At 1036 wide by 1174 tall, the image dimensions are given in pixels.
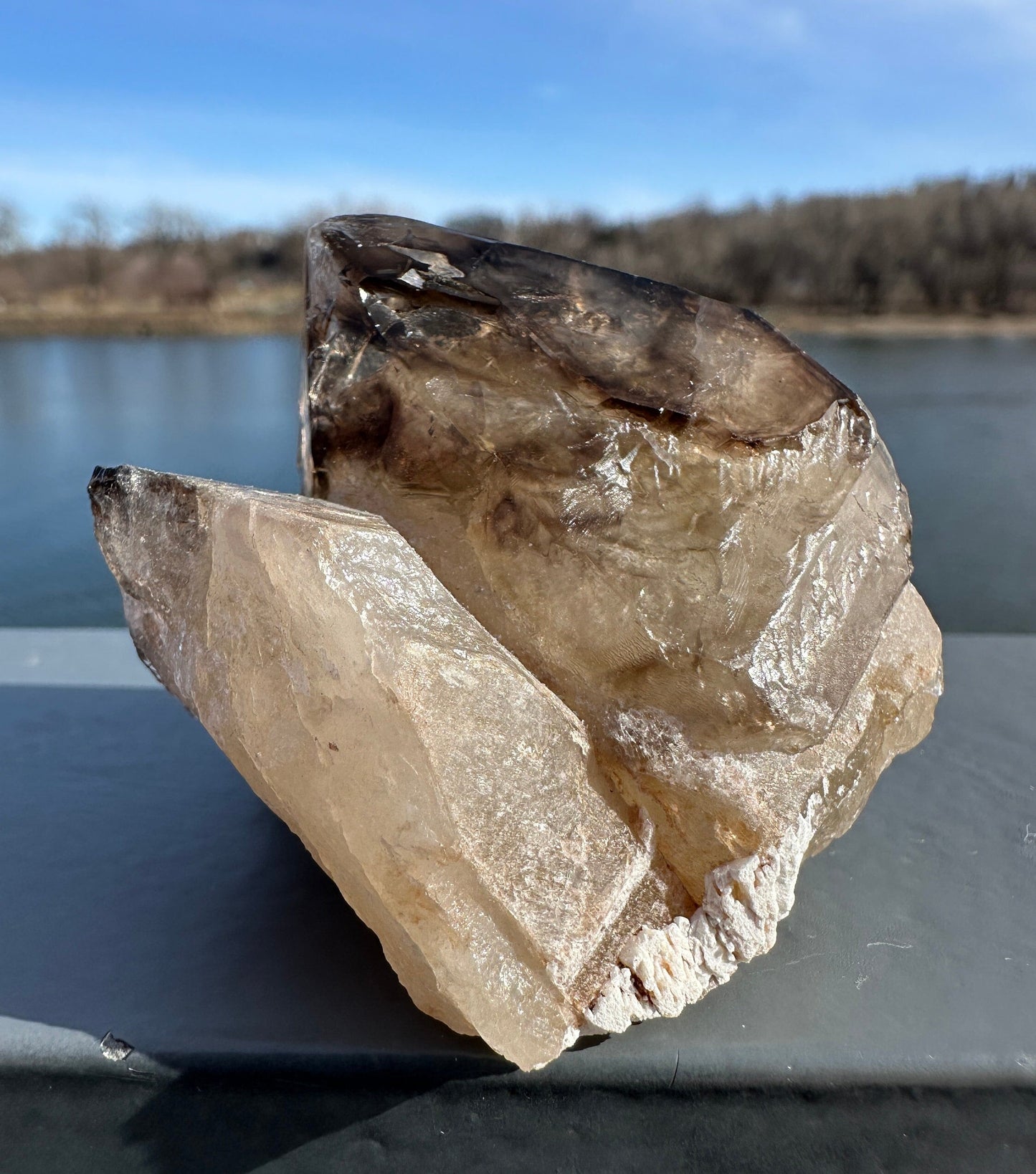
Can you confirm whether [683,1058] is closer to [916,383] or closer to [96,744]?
[96,744]

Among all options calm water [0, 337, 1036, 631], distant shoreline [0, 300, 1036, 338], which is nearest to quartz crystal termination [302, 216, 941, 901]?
calm water [0, 337, 1036, 631]

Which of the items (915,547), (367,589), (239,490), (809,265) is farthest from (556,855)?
(809,265)

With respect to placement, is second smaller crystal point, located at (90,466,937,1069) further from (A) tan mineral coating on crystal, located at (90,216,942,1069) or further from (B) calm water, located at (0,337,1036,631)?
(B) calm water, located at (0,337,1036,631)

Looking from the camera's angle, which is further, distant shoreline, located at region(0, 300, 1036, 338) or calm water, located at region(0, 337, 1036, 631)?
distant shoreline, located at region(0, 300, 1036, 338)

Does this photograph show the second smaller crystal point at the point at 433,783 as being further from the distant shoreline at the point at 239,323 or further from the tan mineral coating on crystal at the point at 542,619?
the distant shoreline at the point at 239,323

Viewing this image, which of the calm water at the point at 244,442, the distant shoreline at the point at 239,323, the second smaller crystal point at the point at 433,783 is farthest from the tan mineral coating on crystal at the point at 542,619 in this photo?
the distant shoreline at the point at 239,323
